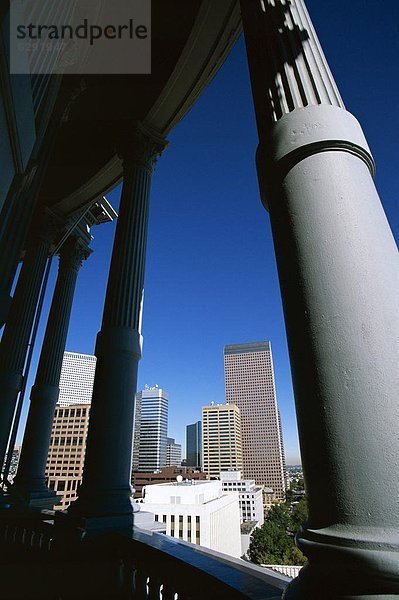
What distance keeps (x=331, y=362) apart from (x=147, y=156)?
34.2 ft

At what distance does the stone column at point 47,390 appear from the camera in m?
10.6

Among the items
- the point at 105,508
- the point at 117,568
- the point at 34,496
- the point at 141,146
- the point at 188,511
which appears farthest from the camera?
the point at 188,511

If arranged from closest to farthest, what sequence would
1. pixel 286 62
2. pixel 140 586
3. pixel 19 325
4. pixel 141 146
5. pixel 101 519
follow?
pixel 286 62
pixel 140 586
pixel 101 519
pixel 141 146
pixel 19 325

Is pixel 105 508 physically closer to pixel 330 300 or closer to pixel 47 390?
pixel 330 300

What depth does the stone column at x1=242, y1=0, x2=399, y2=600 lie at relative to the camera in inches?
59.2

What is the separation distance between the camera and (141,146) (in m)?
10.7

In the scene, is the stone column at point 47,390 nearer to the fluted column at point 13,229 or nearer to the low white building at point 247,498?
the fluted column at point 13,229

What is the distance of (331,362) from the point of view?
1.85 m

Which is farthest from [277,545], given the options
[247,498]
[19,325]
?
[19,325]

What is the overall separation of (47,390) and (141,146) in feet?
32.2

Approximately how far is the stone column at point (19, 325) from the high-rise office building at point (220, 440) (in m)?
170

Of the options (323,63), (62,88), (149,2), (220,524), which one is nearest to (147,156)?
(62,88)

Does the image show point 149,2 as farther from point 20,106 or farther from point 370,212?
point 370,212

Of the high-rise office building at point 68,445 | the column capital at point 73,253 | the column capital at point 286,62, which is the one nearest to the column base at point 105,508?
the column capital at point 286,62
